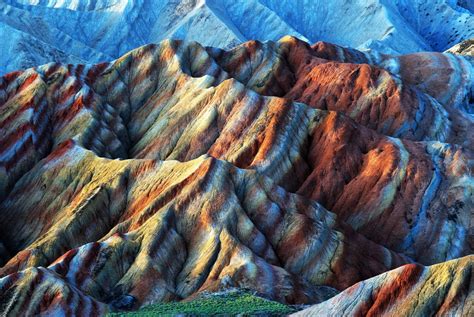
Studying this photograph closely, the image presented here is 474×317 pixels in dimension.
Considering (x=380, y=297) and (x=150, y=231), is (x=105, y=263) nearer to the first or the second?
(x=150, y=231)

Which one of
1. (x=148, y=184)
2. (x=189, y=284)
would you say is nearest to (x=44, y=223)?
(x=148, y=184)

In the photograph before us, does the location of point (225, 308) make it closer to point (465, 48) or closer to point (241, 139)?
point (241, 139)

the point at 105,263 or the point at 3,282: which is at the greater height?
the point at 3,282

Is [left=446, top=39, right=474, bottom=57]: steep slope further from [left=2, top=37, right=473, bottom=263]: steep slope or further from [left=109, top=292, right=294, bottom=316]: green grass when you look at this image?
[left=109, top=292, right=294, bottom=316]: green grass

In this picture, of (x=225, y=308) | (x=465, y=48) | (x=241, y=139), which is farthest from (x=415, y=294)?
(x=465, y=48)

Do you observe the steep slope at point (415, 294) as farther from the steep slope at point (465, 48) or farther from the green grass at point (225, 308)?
the steep slope at point (465, 48)

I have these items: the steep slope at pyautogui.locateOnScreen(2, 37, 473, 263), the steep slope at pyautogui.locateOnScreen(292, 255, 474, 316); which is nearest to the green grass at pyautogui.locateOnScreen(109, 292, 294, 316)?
the steep slope at pyautogui.locateOnScreen(292, 255, 474, 316)

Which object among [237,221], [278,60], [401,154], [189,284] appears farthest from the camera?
[278,60]

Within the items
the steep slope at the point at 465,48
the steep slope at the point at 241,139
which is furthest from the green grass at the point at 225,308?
the steep slope at the point at 465,48
